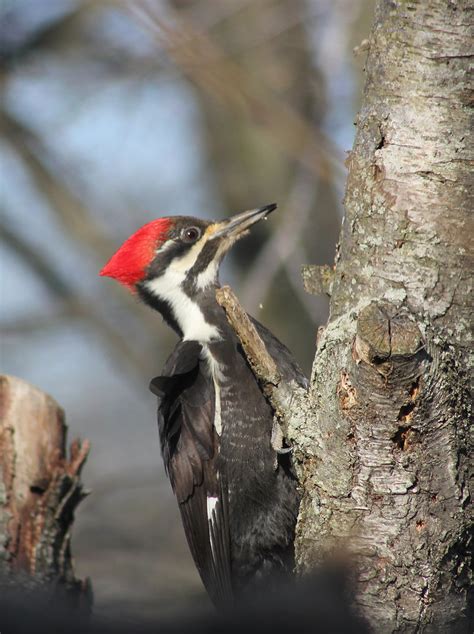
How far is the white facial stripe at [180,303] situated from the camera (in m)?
3.98

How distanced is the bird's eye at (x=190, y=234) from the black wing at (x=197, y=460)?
1.87ft

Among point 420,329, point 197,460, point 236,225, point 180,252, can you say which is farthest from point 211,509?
point 420,329

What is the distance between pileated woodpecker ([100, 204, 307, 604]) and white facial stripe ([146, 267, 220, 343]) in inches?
0.7

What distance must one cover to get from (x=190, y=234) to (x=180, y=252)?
95mm

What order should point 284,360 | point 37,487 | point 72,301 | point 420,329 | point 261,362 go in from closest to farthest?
point 420,329 < point 261,362 < point 284,360 < point 37,487 < point 72,301

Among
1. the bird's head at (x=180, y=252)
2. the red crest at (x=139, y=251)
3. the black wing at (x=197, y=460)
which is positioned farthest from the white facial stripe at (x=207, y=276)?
the black wing at (x=197, y=460)

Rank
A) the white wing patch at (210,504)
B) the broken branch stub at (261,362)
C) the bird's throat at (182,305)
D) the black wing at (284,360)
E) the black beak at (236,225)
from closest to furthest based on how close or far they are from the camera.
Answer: the broken branch stub at (261,362) → the black wing at (284,360) → the white wing patch at (210,504) → the bird's throat at (182,305) → the black beak at (236,225)

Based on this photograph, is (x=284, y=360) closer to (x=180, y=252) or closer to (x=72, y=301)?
(x=180, y=252)

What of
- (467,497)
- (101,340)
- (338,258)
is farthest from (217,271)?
(101,340)

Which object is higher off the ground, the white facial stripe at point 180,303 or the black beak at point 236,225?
the black beak at point 236,225

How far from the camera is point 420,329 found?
2.33 meters

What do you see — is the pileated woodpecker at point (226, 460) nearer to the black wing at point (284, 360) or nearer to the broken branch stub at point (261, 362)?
the black wing at point (284, 360)

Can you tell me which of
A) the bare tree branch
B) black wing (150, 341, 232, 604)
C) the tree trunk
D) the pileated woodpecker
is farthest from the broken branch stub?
the bare tree branch

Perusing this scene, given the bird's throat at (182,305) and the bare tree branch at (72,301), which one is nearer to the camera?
the bird's throat at (182,305)
